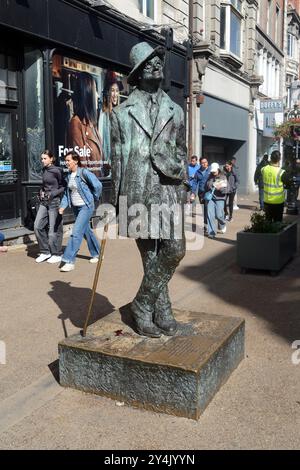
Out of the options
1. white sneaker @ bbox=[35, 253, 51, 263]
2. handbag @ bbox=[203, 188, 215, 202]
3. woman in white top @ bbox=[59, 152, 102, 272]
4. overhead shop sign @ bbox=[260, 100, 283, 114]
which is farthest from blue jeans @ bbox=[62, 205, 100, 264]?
overhead shop sign @ bbox=[260, 100, 283, 114]

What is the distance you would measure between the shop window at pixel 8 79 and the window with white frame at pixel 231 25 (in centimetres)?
1270

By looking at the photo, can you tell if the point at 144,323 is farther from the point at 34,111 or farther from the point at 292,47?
the point at 292,47

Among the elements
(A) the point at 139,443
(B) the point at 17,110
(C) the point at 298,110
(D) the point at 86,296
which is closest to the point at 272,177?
(D) the point at 86,296

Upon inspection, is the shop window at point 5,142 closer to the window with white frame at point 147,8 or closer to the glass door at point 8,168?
the glass door at point 8,168

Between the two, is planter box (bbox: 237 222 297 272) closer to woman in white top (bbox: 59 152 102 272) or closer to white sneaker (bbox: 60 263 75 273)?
woman in white top (bbox: 59 152 102 272)

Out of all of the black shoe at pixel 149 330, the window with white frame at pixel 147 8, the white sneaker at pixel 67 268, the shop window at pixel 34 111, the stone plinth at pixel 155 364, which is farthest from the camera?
the window with white frame at pixel 147 8

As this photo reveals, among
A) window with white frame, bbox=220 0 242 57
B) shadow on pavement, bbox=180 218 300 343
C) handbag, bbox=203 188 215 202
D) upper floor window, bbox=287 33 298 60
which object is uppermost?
upper floor window, bbox=287 33 298 60

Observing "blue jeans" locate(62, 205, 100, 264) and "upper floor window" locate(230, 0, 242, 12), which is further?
"upper floor window" locate(230, 0, 242, 12)

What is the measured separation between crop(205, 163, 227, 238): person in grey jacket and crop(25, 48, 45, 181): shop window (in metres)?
3.67

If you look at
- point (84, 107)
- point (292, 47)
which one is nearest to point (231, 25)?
point (84, 107)

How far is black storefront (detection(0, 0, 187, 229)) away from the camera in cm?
988

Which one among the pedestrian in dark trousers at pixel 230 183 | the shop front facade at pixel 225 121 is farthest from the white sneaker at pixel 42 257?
the shop front facade at pixel 225 121

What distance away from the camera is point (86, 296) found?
6457 mm

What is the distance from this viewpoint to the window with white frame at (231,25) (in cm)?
2059
